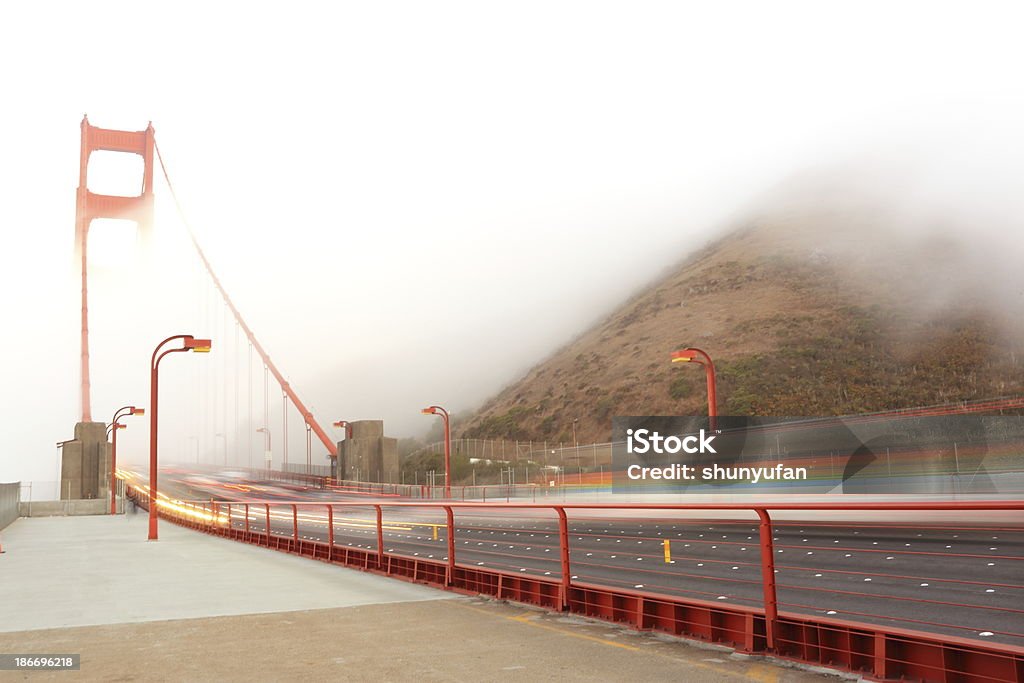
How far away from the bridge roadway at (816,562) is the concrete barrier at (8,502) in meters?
16.1

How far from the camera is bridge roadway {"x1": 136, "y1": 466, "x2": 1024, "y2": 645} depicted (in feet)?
32.2

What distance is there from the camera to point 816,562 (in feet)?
49.5

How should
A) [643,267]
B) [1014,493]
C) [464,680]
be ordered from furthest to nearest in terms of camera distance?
[643,267] → [1014,493] → [464,680]

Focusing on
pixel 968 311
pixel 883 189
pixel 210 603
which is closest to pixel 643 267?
pixel 883 189

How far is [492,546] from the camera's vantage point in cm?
2008

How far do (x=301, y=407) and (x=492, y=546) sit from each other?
10276 centimetres

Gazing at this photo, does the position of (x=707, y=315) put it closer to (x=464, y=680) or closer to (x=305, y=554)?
(x=305, y=554)

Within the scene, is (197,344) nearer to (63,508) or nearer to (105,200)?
(63,508)

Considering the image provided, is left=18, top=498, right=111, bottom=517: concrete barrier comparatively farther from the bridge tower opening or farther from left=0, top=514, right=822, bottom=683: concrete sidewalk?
the bridge tower opening

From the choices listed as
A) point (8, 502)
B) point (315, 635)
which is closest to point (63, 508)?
point (8, 502)

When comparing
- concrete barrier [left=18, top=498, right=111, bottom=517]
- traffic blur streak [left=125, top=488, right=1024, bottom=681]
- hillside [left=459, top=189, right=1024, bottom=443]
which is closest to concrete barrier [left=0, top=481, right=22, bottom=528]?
concrete barrier [left=18, top=498, right=111, bottom=517]
